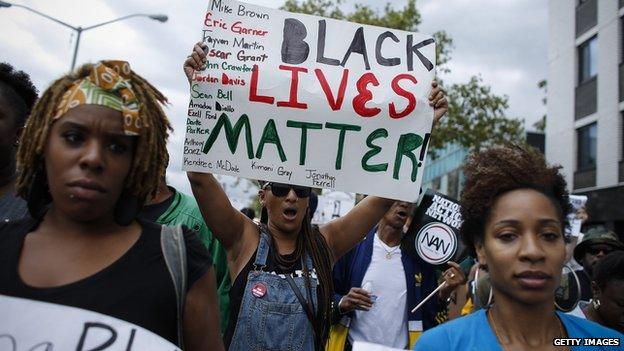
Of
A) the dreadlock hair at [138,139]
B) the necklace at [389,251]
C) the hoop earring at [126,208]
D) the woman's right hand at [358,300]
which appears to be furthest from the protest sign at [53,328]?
the necklace at [389,251]

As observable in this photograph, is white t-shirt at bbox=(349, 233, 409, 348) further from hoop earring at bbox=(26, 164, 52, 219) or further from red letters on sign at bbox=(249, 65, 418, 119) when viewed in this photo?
hoop earring at bbox=(26, 164, 52, 219)

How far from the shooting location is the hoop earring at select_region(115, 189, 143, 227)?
5.74ft

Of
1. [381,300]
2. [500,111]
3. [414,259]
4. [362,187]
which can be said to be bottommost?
[381,300]

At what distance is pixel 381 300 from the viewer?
386 centimetres

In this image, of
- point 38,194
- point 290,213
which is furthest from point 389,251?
point 38,194

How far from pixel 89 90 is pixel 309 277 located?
57.8 inches

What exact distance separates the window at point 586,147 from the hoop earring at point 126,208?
740 inches

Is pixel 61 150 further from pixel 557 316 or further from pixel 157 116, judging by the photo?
pixel 557 316

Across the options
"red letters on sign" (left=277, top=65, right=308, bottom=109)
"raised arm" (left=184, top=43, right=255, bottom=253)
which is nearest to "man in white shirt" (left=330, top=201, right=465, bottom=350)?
"raised arm" (left=184, top=43, right=255, bottom=253)

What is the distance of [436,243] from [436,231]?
11 centimetres

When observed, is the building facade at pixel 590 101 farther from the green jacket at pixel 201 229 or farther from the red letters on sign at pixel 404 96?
the green jacket at pixel 201 229

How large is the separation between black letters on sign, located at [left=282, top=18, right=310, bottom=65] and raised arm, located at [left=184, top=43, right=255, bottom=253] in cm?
44

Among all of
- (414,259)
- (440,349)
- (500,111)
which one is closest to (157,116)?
(440,349)

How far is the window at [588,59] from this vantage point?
18.2 m
